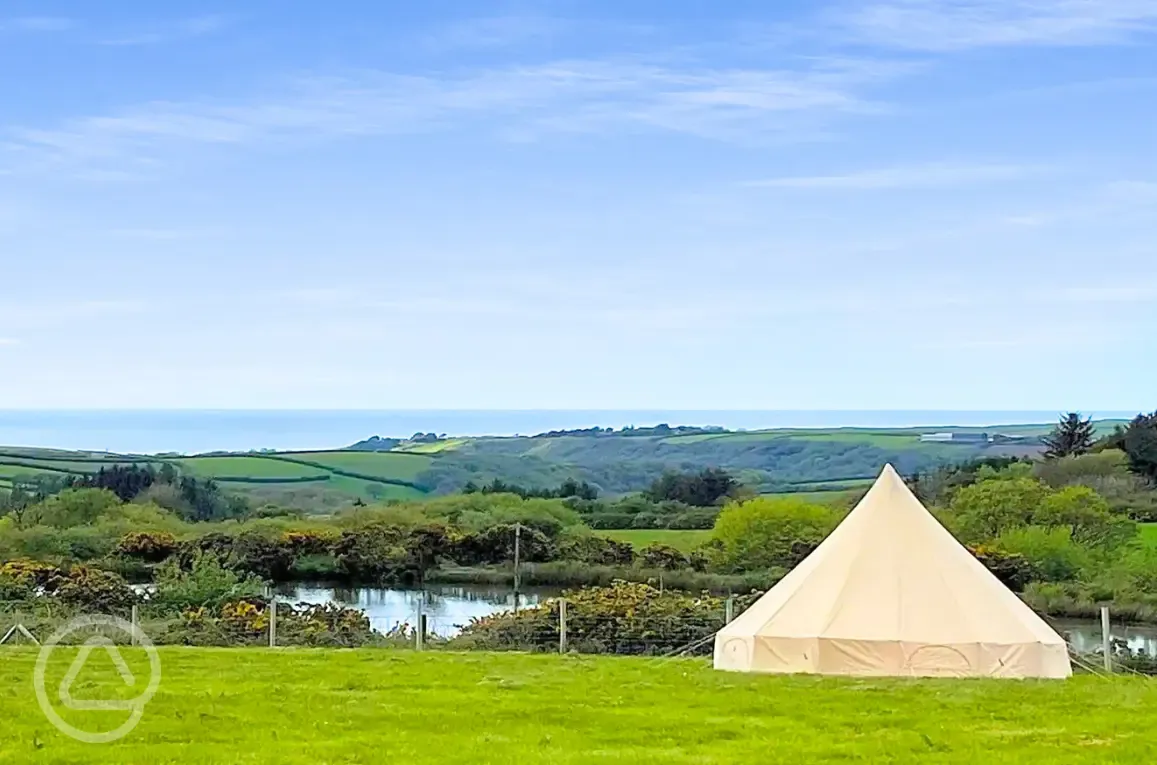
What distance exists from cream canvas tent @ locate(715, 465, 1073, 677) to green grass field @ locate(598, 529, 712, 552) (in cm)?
2575

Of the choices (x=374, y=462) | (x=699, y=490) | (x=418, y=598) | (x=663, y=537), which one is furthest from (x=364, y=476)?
(x=418, y=598)

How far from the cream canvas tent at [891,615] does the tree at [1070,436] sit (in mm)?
51691

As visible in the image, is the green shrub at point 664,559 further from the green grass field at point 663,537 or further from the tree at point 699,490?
the tree at point 699,490

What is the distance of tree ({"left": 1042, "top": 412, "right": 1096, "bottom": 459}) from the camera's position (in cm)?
6662

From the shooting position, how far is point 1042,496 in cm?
4197

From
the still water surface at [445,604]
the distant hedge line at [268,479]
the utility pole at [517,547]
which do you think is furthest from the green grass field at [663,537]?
the distant hedge line at [268,479]

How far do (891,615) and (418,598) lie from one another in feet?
54.8

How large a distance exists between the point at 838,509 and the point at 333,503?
69.1 ft

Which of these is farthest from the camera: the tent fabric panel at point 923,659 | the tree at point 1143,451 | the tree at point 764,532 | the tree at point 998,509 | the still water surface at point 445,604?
Result: the tree at point 1143,451

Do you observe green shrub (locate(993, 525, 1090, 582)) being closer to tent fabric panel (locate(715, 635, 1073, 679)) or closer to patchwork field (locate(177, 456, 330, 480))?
tent fabric panel (locate(715, 635, 1073, 679))

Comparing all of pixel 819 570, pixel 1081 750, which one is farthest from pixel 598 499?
pixel 1081 750

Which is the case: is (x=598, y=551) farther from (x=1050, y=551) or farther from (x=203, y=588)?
(x=203, y=588)

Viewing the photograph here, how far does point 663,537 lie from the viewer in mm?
48094

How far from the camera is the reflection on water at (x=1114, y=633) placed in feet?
83.3
